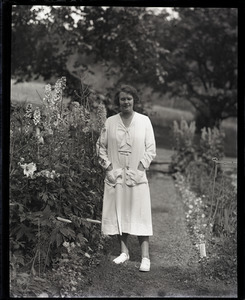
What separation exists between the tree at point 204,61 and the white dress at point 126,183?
642 cm

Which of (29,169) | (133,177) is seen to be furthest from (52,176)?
(133,177)

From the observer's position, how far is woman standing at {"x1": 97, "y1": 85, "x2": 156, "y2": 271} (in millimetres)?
4059

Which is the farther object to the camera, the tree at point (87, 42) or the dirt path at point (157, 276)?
the tree at point (87, 42)

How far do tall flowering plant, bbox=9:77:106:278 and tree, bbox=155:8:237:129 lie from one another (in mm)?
6352

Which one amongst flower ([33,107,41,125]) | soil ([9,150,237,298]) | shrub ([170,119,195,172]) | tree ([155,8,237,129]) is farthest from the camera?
tree ([155,8,237,129])

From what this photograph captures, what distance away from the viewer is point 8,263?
12.7ft

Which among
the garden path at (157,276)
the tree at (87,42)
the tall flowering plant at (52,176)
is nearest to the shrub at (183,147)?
A: the tree at (87,42)

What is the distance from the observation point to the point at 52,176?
13.3ft

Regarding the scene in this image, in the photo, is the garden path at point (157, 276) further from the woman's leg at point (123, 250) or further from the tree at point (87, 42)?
the tree at point (87, 42)

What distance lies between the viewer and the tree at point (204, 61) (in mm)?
10445

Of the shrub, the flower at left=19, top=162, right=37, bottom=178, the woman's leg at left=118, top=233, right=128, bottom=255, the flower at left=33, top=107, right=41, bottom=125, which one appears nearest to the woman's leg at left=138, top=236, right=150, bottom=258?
the woman's leg at left=118, top=233, right=128, bottom=255

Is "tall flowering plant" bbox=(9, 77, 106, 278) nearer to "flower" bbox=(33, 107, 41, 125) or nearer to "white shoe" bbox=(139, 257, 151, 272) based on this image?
"flower" bbox=(33, 107, 41, 125)
